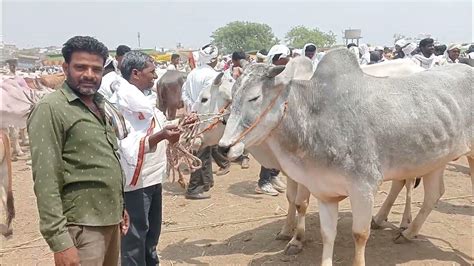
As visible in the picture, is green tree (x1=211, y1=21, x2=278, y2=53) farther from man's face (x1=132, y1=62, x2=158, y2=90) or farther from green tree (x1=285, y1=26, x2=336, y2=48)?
man's face (x1=132, y1=62, x2=158, y2=90)

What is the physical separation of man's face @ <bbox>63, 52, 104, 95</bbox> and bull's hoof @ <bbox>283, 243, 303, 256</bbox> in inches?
105

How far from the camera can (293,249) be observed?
4336mm

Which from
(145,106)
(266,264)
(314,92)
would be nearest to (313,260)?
A: (266,264)

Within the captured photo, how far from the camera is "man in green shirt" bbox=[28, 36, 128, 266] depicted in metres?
2.11

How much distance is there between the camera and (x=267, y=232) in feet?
16.2

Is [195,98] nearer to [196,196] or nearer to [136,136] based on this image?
[196,196]

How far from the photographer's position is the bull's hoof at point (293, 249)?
170 inches

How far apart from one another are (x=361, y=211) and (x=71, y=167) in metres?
2.05

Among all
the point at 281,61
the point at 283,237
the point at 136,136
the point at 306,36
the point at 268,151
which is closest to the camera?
the point at 136,136

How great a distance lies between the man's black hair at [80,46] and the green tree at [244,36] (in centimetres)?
6019

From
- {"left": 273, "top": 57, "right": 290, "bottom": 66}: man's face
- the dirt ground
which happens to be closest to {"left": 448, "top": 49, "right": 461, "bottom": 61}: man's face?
the dirt ground

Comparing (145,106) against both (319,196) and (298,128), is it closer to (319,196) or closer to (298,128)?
(298,128)

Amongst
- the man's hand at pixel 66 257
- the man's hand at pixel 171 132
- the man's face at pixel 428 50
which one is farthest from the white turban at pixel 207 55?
the man's hand at pixel 66 257

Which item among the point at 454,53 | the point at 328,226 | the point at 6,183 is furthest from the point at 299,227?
the point at 454,53
